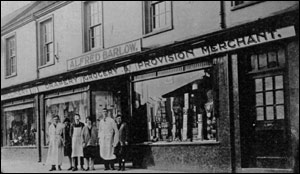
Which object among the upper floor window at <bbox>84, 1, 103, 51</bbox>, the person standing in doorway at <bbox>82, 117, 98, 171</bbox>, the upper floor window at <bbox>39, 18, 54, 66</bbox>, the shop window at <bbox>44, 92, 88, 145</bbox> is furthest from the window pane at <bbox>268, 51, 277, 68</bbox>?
the upper floor window at <bbox>39, 18, 54, 66</bbox>

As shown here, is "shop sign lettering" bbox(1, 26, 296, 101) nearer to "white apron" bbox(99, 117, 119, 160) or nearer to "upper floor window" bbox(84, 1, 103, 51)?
"upper floor window" bbox(84, 1, 103, 51)

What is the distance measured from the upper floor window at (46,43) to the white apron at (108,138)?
16.5 feet

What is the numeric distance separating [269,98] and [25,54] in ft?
35.1

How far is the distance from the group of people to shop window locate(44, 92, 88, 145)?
1.78 m

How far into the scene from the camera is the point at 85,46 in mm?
13711

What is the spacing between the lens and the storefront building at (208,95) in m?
8.57

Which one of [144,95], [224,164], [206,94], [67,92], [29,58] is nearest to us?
[224,164]

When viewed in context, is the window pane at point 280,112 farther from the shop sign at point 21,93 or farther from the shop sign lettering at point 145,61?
the shop sign at point 21,93

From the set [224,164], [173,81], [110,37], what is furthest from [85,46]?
[224,164]

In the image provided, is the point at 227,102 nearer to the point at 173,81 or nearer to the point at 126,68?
the point at 173,81

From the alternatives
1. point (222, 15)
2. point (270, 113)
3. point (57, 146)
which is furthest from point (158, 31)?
point (57, 146)

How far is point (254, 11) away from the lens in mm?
8859

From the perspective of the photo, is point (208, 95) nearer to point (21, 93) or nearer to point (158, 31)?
point (158, 31)

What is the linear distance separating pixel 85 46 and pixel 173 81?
4025mm
